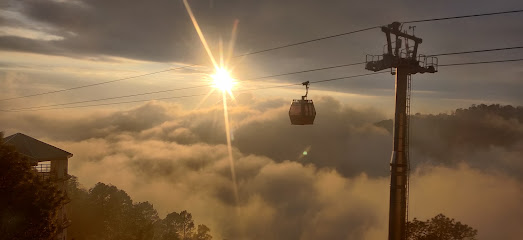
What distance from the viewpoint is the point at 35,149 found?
128ft

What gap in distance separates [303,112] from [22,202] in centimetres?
1989

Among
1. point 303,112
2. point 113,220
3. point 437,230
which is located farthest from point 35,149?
point 113,220

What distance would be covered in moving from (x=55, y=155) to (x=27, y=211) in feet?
53.8

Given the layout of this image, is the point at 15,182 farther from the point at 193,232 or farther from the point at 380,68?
the point at 193,232

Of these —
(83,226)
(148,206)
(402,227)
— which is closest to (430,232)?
(402,227)

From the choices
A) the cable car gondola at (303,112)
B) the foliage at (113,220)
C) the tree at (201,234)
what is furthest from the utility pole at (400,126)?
the tree at (201,234)

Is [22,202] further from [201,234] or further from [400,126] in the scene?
[201,234]

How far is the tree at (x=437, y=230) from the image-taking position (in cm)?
5216

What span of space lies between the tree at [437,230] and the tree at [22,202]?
42.0 meters

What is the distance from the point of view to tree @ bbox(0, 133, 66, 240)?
75.6 ft

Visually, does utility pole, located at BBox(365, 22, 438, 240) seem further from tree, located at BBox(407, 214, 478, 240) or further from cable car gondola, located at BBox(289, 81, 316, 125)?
tree, located at BBox(407, 214, 478, 240)

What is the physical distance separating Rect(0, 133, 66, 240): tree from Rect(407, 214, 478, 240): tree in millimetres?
41988

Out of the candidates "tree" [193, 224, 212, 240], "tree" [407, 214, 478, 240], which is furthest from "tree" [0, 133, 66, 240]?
"tree" [193, 224, 212, 240]

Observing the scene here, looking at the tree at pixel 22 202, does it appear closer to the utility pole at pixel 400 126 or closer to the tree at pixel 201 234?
the utility pole at pixel 400 126
